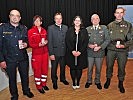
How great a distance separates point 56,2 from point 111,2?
1536 mm

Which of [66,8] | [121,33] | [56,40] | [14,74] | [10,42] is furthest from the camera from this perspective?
[66,8]

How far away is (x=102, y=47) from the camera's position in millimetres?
4133

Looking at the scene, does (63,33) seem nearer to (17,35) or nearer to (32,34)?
(32,34)

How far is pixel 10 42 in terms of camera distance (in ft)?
11.8

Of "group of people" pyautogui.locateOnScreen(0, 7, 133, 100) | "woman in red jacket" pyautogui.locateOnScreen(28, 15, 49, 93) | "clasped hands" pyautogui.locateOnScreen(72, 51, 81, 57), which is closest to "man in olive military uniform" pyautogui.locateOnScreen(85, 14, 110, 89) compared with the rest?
"group of people" pyautogui.locateOnScreen(0, 7, 133, 100)

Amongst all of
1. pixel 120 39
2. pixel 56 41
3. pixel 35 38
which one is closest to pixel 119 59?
pixel 120 39

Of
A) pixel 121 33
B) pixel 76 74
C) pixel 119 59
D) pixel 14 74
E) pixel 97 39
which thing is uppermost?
pixel 121 33

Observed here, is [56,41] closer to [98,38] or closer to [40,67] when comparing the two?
[40,67]

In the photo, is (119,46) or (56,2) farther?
(56,2)

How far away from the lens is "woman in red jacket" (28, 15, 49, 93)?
395 cm

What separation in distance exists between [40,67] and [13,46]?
0.70m

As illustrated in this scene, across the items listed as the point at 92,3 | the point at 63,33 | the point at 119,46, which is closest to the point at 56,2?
the point at 92,3

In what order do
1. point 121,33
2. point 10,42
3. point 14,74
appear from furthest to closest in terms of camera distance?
point 121,33 → point 14,74 → point 10,42

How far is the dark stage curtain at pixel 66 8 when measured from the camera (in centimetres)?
688
